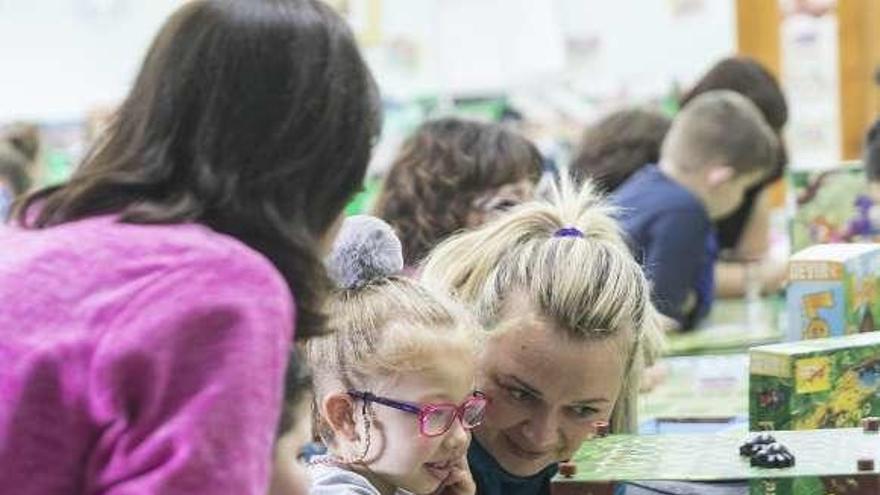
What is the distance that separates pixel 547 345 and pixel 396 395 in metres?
0.17

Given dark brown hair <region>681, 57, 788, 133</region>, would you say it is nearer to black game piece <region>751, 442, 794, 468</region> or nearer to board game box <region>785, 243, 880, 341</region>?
board game box <region>785, 243, 880, 341</region>

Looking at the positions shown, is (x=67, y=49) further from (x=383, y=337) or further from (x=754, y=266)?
(x=383, y=337)

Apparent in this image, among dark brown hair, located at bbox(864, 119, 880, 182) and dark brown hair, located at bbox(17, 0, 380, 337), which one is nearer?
dark brown hair, located at bbox(17, 0, 380, 337)

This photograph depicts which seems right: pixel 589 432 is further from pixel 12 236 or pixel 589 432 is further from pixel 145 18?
pixel 145 18

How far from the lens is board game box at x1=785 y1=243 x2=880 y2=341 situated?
5.60 feet

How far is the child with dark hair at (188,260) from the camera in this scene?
845 millimetres

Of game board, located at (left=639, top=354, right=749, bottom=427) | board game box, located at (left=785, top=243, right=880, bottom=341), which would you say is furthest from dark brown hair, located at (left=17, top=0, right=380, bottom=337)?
game board, located at (left=639, top=354, right=749, bottom=427)

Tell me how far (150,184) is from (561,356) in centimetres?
54

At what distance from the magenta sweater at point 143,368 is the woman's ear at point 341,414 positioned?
43cm

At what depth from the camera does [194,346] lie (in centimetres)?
84

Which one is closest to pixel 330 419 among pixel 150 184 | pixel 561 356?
pixel 561 356

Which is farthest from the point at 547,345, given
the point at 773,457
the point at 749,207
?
the point at 749,207

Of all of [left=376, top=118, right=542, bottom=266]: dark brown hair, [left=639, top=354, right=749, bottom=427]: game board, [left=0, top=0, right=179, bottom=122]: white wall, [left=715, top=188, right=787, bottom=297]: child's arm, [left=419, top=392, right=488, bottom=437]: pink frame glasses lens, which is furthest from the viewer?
[left=0, top=0, right=179, bottom=122]: white wall

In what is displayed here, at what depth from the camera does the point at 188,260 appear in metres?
0.87
